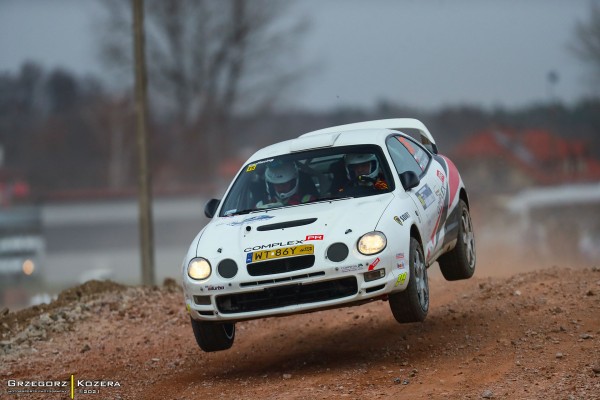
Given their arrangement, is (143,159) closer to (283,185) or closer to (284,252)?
(283,185)

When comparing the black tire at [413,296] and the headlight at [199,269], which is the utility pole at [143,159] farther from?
the black tire at [413,296]

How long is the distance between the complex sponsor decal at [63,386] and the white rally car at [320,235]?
861 mm

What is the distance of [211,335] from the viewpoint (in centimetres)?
857

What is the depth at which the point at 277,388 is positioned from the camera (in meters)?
7.92

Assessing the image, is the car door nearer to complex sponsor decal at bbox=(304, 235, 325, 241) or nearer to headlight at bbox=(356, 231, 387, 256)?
headlight at bbox=(356, 231, 387, 256)

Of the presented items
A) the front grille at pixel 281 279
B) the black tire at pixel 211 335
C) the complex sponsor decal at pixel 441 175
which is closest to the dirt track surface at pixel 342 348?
the black tire at pixel 211 335

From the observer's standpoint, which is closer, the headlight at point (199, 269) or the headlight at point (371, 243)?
the headlight at point (371, 243)

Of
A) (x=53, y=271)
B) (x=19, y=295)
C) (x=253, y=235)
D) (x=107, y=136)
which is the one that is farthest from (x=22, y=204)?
(x=253, y=235)

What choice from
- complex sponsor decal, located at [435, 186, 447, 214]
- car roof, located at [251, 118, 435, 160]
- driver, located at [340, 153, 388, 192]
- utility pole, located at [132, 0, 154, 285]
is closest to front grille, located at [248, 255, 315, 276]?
driver, located at [340, 153, 388, 192]

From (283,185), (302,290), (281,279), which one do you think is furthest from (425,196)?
(281,279)

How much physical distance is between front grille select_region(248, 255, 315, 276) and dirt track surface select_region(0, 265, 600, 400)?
0.86 m

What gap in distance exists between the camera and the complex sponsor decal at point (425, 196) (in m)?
9.12

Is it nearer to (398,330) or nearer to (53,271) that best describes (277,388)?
(398,330)

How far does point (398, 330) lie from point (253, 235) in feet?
7.16
